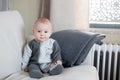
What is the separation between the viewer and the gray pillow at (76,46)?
6.41 ft

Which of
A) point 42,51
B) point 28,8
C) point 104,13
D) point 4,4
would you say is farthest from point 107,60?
point 4,4

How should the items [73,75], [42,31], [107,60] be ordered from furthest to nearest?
[107,60], [42,31], [73,75]

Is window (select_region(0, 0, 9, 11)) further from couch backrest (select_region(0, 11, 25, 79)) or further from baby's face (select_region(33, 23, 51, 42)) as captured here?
baby's face (select_region(33, 23, 51, 42))

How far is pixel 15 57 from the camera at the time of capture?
6.32ft

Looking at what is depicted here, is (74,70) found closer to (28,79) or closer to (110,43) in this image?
(28,79)

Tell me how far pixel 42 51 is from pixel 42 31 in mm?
155

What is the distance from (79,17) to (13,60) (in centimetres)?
88

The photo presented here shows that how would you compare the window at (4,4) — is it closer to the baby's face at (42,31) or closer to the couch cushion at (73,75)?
the baby's face at (42,31)

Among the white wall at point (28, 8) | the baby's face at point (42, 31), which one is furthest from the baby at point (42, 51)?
the white wall at point (28, 8)

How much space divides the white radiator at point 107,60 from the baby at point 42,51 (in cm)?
62

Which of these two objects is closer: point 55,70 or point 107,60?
point 55,70

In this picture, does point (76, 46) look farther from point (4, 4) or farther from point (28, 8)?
point (4, 4)

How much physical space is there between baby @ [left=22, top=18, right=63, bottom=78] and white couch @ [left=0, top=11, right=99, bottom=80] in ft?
0.25

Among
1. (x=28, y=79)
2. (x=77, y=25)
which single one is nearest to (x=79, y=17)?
(x=77, y=25)
